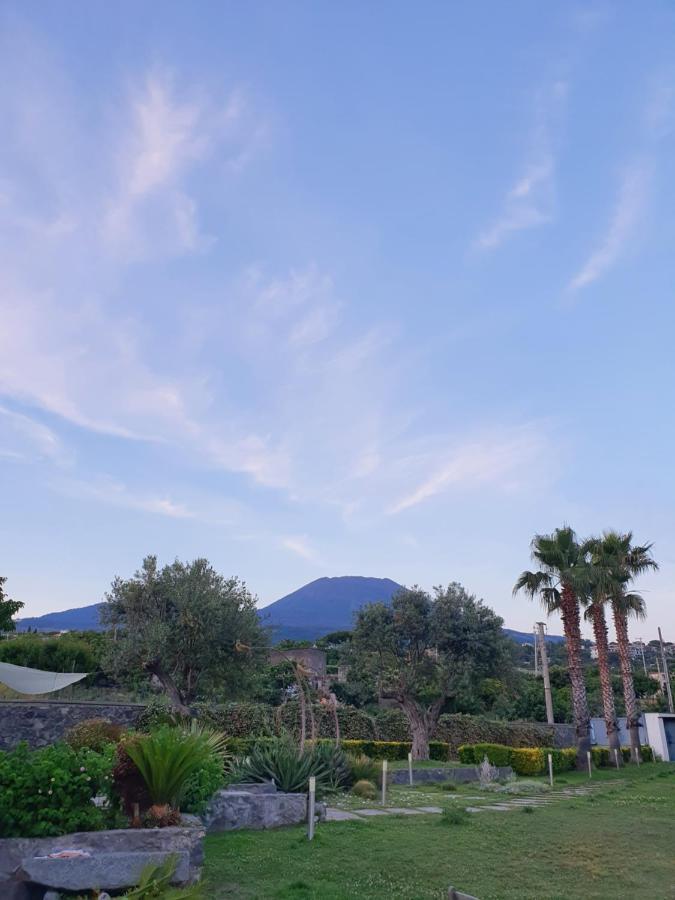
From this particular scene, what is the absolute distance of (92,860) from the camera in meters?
5.45

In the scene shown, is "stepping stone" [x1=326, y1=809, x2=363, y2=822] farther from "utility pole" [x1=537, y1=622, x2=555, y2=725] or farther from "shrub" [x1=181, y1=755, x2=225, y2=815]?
"utility pole" [x1=537, y1=622, x2=555, y2=725]

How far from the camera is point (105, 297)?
1722 cm

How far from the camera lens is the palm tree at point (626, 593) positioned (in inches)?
1181

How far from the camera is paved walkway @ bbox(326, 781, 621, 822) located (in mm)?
11094

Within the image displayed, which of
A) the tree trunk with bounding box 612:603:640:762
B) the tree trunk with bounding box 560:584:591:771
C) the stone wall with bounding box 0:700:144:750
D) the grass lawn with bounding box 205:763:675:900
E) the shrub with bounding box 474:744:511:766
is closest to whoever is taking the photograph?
the grass lawn with bounding box 205:763:675:900

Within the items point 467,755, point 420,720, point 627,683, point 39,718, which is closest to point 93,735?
point 39,718

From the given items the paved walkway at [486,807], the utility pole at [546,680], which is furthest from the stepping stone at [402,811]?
the utility pole at [546,680]

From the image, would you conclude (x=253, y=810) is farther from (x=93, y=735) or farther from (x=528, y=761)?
(x=528, y=761)

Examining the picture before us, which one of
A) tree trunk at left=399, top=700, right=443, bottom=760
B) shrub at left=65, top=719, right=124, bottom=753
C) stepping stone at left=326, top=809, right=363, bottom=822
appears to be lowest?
stepping stone at left=326, top=809, right=363, bottom=822

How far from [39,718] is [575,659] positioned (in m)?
21.9

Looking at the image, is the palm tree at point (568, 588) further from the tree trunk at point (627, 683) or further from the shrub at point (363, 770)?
the shrub at point (363, 770)

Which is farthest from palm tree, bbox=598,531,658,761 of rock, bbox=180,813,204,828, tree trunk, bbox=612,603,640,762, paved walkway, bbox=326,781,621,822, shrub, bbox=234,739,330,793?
rock, bbox=180,813,204,828

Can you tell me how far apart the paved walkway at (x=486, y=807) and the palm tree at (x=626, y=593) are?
1194 centimetres

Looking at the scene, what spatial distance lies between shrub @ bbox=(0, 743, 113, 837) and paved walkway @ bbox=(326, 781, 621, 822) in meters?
5.42
